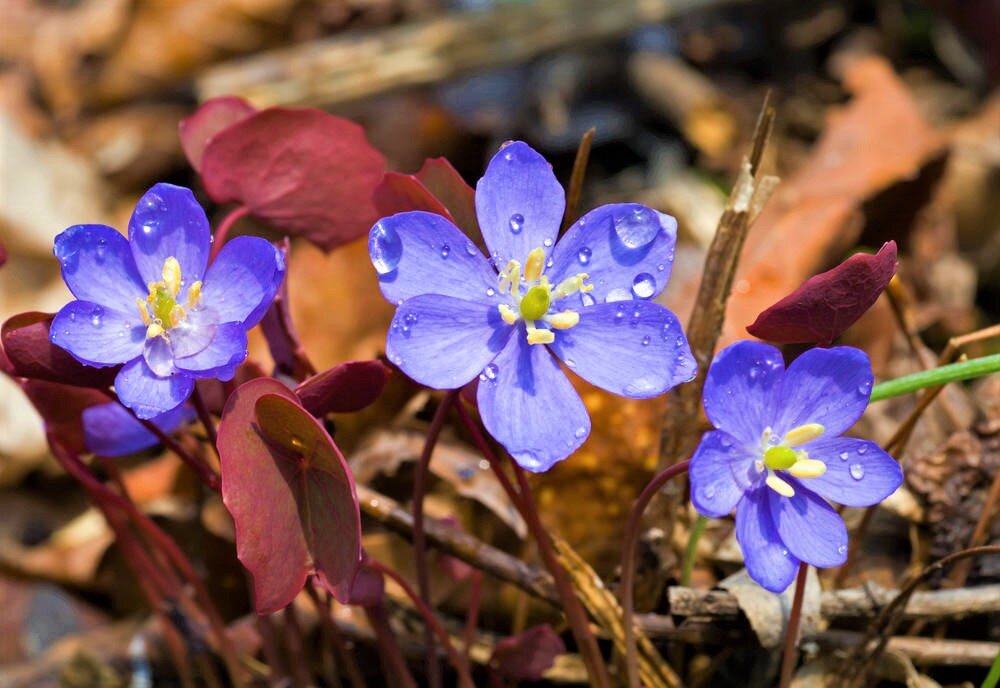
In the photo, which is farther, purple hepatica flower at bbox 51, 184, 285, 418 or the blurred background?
the blurred background

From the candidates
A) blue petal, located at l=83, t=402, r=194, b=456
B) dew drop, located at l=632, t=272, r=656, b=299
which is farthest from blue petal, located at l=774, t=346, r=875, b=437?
blue petal, located at l=83, t=402, r=194, b=456

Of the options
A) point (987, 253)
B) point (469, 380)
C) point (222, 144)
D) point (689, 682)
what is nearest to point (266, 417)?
point (469, 380)

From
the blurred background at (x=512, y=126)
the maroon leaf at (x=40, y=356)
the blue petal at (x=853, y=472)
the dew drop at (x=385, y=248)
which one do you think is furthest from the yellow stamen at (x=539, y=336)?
the blurred background at (x=512, y=126)

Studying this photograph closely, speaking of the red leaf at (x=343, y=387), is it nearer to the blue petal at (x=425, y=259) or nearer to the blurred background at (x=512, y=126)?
the blue petal at (x=425, y=259)

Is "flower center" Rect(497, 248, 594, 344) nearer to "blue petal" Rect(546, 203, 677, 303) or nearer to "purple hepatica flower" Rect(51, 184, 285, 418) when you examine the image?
"blue petal" Rect(546, 203, 677, 303)

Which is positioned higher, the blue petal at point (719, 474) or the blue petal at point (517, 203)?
the blue petal at point (517, 203)

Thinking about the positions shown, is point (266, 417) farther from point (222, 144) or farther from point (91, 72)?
point (91, 72)
